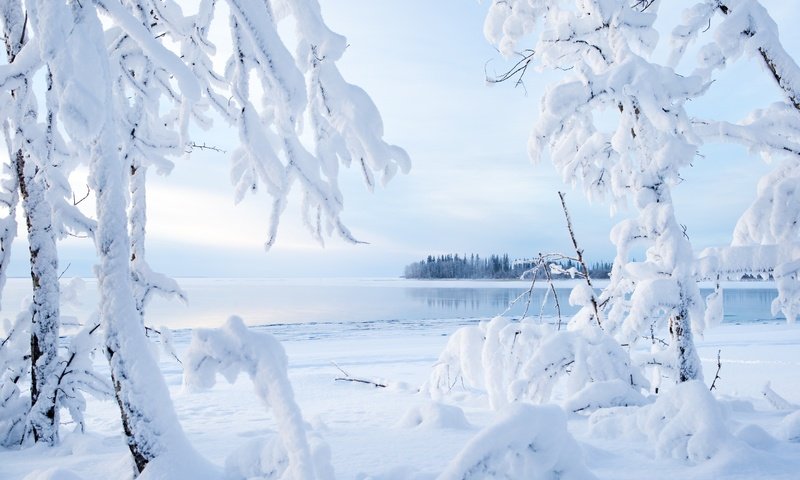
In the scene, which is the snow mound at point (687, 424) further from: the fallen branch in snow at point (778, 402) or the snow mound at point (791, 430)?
the fallen branch in snow at point (778, 402)

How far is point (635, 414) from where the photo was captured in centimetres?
333

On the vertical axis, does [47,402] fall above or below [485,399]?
above

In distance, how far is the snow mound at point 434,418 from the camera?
3.82 m

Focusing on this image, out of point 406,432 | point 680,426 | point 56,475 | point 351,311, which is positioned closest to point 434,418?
point 406,432

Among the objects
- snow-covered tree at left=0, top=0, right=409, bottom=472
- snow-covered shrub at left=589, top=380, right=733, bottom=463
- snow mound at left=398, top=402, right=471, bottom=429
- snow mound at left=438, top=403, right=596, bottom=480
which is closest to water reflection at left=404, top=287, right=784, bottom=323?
snow mound at left=398, top=402, right=471, bottom=429

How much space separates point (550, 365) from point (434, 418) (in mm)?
1240

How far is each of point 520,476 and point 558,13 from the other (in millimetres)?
5175

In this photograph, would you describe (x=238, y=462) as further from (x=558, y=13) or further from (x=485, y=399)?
(x=558, y=13)

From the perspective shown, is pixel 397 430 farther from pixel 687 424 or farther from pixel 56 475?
pixel 56 475

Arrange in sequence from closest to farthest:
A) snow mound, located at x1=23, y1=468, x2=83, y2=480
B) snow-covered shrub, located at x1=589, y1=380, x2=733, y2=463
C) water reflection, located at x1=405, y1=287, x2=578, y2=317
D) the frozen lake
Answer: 1. snow mound, located at x1=23, y1=468, x2=83, y2=480
2. snow-covered shrub, located at x1=589, y1=380, x2=733, y2=463
3. the frozen lake
4. water reflection, located at x1=405, y1=287, x2=578, y2=317

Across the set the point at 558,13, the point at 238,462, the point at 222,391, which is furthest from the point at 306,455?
the point at 222,391

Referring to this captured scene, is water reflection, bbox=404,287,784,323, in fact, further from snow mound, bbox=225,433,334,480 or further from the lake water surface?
snow mound, bbox=225,433,334,480

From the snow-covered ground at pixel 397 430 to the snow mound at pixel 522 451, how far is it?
3.9 inches

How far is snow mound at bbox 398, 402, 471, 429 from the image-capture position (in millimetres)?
3824
